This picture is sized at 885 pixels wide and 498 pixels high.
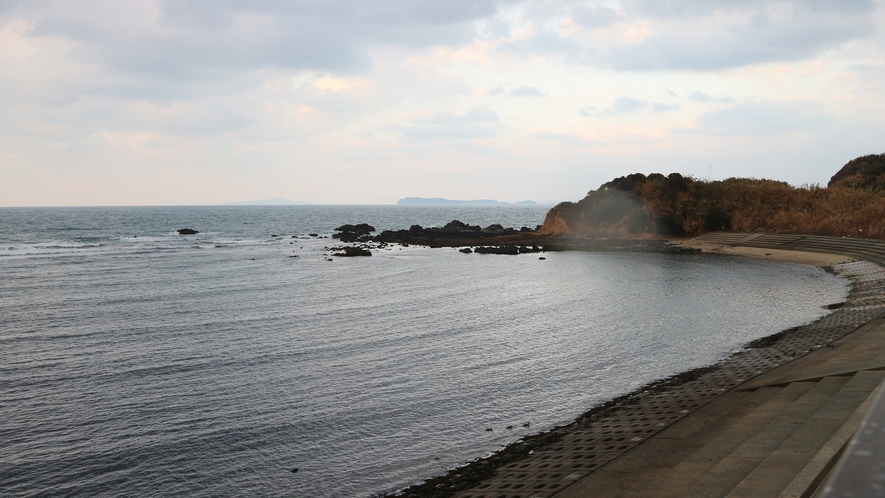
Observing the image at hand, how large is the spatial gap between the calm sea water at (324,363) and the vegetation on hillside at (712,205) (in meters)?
23.0

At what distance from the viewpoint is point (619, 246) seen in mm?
65500

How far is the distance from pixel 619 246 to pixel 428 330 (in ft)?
150

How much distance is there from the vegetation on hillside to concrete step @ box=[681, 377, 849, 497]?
169 feet

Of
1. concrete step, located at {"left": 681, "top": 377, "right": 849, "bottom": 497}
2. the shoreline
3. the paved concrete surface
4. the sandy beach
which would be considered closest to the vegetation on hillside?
the sandy beach

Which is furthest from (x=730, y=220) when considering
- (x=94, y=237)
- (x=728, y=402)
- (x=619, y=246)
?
(x=94, y=237)

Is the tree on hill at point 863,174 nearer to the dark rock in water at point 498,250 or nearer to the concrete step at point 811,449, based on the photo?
the dark rock in water at point 498,250

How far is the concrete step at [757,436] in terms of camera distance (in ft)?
26.9

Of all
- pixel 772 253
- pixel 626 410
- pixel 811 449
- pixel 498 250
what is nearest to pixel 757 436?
pixel 811 449

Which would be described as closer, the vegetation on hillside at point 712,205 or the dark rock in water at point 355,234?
the vegetation on hillside at point 712,205

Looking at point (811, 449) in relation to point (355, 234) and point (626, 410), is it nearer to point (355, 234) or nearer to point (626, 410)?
point (626, 410)

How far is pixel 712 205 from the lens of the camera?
70750 mm

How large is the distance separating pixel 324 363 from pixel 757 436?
1318 centimetres

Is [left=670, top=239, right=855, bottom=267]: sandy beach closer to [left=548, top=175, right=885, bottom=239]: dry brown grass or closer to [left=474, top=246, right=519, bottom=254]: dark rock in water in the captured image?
[left=548, top=175, right=885, bottom=239]: dry brown grass

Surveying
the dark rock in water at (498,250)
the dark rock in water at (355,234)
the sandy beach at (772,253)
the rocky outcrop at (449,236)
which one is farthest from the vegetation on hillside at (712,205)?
the dark rock in water at (355,234)
